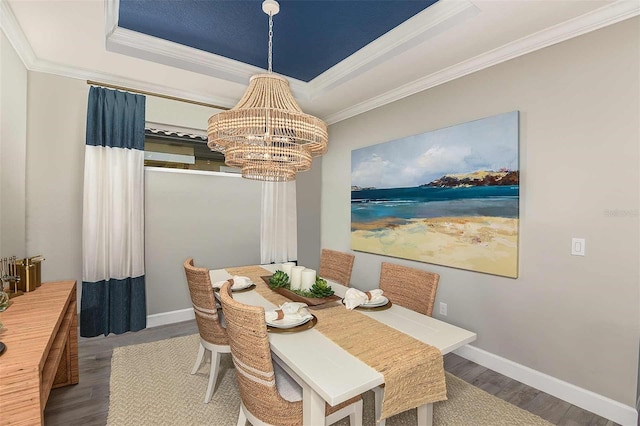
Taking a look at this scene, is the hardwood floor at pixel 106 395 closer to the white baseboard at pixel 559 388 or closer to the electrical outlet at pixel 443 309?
the white baseboard at pixel 559 388

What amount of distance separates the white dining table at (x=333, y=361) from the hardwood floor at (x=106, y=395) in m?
1.06

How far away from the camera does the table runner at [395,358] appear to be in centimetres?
122

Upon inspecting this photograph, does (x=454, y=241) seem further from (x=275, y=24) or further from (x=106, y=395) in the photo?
(x=106, y=395)

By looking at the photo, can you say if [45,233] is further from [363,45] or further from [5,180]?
[363,45]

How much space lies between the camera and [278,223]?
408cm

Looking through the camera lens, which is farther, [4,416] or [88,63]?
[88,63]

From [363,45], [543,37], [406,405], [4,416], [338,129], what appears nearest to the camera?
[4,416]

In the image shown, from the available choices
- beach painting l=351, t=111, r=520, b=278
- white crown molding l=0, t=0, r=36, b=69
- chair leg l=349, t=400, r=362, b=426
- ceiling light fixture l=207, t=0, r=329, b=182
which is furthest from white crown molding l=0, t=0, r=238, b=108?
chair leg l=349, t=400, r=362, b=426

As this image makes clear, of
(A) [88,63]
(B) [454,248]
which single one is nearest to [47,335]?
(A) [88,63]

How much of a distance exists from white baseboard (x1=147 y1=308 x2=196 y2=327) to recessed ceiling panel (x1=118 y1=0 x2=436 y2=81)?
2711mm

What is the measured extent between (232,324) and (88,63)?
2.87 m

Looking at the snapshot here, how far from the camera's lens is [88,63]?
2801 millimetres

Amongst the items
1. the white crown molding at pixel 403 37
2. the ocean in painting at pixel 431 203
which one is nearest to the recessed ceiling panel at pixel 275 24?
the white crown molding at pixel 403 37

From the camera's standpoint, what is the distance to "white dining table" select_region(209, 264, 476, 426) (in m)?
1.12
